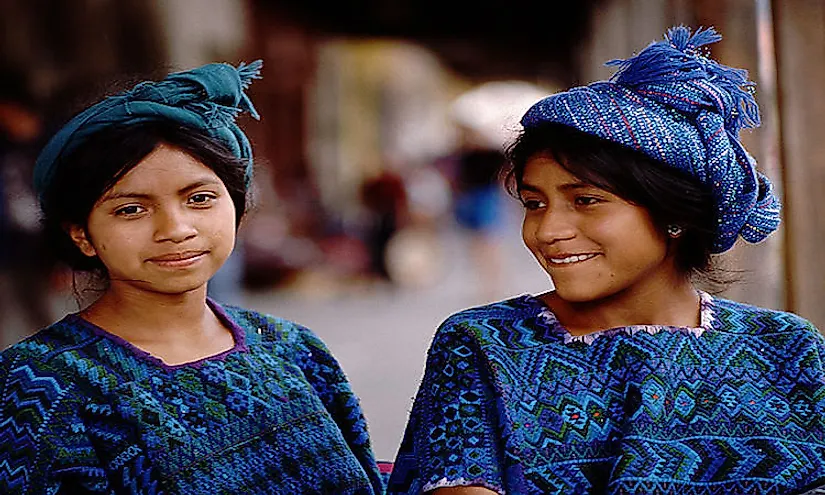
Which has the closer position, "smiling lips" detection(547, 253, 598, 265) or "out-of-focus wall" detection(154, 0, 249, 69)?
"smiling lips" detection(547, 253, 598, 265)

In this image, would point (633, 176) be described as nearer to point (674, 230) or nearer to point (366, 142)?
point (674, 230)

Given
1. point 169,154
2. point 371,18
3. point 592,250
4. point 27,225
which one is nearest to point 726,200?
point 592,250

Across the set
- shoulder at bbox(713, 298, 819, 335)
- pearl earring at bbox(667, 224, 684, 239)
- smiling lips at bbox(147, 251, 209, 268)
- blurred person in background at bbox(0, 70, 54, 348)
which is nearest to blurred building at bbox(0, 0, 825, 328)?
blurred person in background at bbox(0, 70, 54, 348)

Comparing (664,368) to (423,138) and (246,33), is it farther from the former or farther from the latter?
(423,138)

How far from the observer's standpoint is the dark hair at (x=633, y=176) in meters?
1.99

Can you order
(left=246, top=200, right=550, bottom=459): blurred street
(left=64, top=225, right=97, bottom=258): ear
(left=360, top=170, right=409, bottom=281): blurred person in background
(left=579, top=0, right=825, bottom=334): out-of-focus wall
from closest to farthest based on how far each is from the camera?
(left=64, top=225, right=97, bottom=258): ear < (left=579, top=0, right=825, bottom=334): out-of-focus wall < (left=246, top=200, right=550, bottom=459): blurred street < (left=360, top=170, right=409, bottom=281): blurred person in background

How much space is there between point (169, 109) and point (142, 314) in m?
0.39

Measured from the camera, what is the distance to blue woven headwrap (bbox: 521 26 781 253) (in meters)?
1.97

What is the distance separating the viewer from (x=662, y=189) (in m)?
2.00

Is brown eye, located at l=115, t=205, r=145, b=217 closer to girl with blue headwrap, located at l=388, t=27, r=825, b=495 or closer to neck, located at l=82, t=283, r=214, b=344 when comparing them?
neck, located at l=82, t=283, r=214, b=344

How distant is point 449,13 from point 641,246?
50.7 ft

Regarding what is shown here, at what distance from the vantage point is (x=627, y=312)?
6.92ft

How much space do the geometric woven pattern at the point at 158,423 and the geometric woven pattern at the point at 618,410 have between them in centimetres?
21

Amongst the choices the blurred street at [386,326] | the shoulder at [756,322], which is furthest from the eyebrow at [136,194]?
the blurred street at [386,326]
